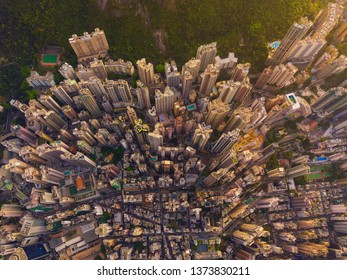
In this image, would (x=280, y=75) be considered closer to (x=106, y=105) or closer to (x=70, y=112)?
(x=106, y=105)

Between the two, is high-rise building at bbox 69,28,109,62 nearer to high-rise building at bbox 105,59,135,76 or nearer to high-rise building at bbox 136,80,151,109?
high-rise building at bbox 105,59,135,76

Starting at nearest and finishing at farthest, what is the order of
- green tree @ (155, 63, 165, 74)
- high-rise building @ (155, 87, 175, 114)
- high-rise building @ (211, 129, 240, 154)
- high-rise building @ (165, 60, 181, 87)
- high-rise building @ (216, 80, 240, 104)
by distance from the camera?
high-rise building @ (211, 129, 240, 154) → high-rise building @ (155, 87, 175, 114) → high-rise building @ (216, 80, 240, 104) → high-rise building @ (165, 60, 181, 87) → green tree @ (155, 63, 165, 74)

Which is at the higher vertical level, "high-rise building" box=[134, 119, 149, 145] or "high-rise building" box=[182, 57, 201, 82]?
"high-rise building" box=[182, 57, 201, 82]

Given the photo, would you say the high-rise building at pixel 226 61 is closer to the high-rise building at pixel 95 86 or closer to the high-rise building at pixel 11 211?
the high-rise building at pixel 95 86

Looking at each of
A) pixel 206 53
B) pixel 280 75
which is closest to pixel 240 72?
pixel 206 53

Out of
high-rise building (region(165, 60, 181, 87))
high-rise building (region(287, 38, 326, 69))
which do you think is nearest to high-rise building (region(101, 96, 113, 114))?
high-rise building (region(165, 60, 181, 87))

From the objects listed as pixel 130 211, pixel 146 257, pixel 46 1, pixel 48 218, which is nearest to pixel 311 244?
pixel 146 257
